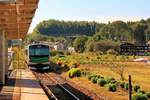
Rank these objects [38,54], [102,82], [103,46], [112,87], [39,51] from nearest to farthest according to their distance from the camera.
A: [112,87]
[102,82]
[39,51]
[38,54]
[103,46]

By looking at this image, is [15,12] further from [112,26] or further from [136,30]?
[112,26]

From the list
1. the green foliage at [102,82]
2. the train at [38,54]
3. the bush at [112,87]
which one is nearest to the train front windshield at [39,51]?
the train at [38,54]

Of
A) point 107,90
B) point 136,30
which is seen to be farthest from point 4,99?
point 136,30

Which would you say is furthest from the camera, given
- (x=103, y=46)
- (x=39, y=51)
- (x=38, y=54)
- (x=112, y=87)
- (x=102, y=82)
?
(x=103, y=46)

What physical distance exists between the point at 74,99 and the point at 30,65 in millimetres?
22897

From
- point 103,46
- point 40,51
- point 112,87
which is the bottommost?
point 112,87

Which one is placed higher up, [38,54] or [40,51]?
[40,51]

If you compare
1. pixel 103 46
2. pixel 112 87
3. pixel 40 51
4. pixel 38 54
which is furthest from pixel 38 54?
pixel 103 46

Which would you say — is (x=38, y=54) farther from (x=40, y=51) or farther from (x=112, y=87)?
(x=112, y=87)

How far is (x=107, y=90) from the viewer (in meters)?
25.3

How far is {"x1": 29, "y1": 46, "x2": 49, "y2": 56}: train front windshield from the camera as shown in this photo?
4327cm

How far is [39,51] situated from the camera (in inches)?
1700

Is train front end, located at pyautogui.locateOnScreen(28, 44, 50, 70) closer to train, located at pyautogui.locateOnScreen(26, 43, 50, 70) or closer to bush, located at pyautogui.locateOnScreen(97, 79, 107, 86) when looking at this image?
train, located at pyautogui.locateOnScreen(26, 43, 50, 70)

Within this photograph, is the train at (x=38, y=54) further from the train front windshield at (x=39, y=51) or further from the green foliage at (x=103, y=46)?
the green foliage at (x=103, y=46)
